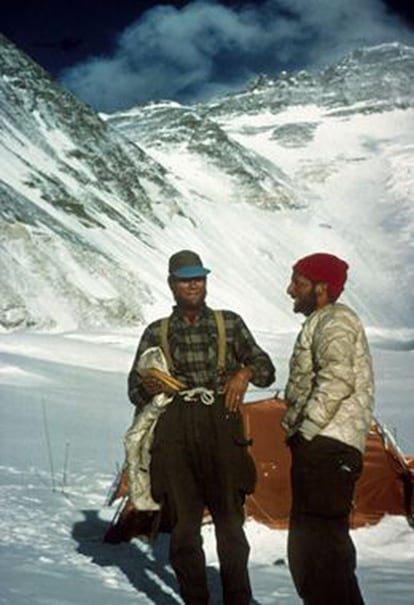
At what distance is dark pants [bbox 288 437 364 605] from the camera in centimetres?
351

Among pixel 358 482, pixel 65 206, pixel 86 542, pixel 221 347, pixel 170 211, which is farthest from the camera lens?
pixel 170 211

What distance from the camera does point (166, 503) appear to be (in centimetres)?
404

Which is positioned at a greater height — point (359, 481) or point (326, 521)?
point (326, 521)

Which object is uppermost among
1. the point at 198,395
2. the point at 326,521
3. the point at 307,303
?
the point at 307,303

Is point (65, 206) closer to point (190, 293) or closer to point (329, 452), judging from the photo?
point (190, 293)

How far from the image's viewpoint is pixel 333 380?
353cm

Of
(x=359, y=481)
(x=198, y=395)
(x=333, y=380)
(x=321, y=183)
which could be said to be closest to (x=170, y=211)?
(x=321, y=183)

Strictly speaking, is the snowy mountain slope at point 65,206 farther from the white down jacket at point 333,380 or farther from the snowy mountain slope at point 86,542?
the white down jacket at point 333,380

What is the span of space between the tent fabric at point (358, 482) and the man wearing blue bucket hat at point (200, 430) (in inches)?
103

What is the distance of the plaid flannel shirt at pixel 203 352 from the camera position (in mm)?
4047

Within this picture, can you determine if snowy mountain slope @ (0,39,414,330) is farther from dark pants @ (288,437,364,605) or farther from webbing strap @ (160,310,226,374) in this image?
dark pants @ (288,437,364,605)

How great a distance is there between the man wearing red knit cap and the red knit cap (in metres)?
0.17

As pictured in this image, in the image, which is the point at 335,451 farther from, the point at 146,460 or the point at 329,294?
the point at 146,460

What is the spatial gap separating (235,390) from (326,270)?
2.54 ft
